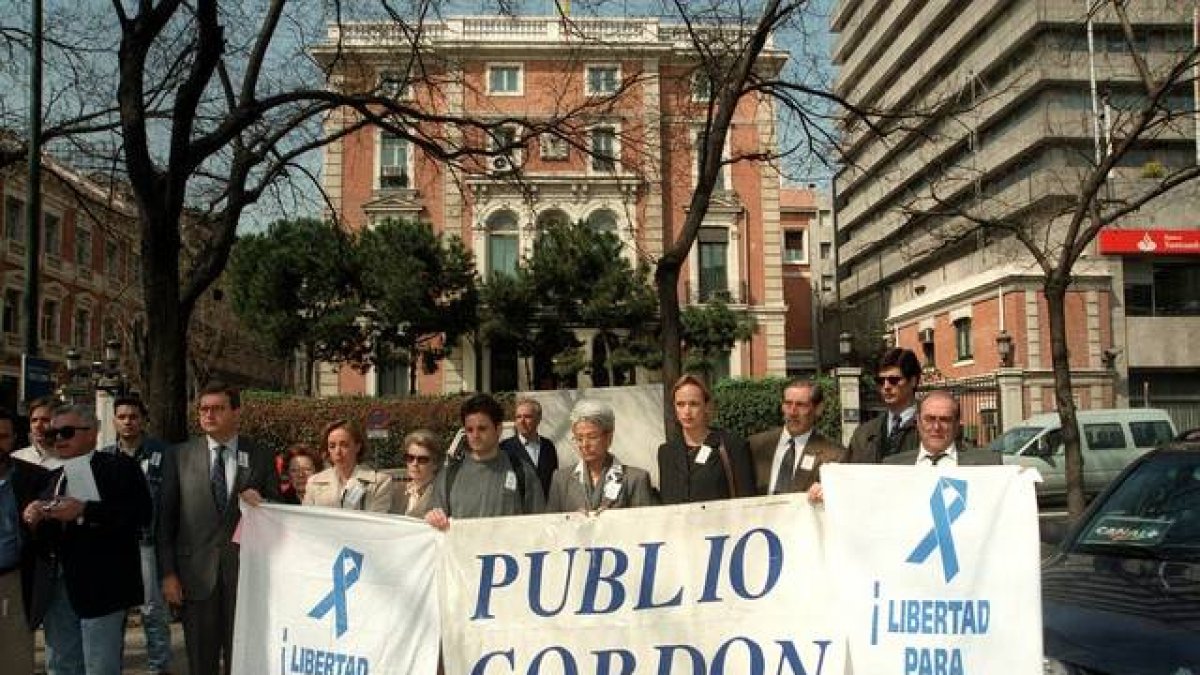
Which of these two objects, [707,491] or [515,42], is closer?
[707,491]

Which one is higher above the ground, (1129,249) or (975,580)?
(1129,249)

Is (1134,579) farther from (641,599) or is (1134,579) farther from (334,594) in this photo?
(334,594)

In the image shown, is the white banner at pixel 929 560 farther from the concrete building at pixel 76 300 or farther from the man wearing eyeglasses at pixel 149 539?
the concrete building at pixel 76 300

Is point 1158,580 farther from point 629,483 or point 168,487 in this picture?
point 168,487

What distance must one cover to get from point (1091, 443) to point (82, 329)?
47.5 meters

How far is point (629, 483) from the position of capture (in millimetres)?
5590

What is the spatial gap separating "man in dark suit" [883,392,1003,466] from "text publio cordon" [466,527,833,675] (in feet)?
2.98

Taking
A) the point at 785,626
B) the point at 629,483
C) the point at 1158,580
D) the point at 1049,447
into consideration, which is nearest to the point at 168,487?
the point at 629,483

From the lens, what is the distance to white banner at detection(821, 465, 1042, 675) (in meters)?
4.73

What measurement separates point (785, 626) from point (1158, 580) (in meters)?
1.62

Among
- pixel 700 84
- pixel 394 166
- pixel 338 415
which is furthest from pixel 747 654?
pixel 394 166

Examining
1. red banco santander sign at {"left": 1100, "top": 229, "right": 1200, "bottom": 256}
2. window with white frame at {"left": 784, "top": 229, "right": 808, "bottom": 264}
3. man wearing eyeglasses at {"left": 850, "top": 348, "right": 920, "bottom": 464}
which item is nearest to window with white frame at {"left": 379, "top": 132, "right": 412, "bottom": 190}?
red banco santander sign at {"left": 1100, "top": 229, "right": 1200, "bottom": 256}

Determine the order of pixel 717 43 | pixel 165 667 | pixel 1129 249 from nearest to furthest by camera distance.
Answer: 1. pixel 165 667
2. pixel 717 43
3. pixel 1129 249

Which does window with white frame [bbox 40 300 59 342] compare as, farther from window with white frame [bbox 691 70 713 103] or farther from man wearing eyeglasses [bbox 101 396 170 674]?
man wearing eyeglasses [bbox 101 396 170 674]
